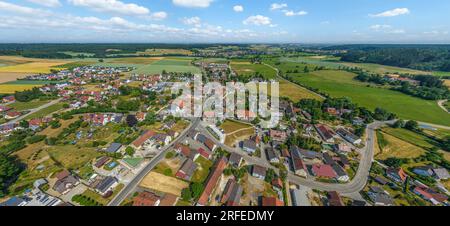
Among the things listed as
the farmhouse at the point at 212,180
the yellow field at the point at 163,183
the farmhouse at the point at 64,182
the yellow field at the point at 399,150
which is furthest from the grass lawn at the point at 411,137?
the farmhouse at the point at 64,182

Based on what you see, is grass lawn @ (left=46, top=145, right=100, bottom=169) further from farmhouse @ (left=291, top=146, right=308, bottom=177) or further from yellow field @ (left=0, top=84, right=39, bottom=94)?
yellow field @ (left=0, top=84, right=39, bottom=94)

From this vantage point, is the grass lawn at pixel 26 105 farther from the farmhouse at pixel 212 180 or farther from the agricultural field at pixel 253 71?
the agricultural field at pixel 253 71

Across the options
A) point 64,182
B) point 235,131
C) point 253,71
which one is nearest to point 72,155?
point 64,182

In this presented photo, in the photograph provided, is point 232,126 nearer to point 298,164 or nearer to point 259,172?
point 259,172
